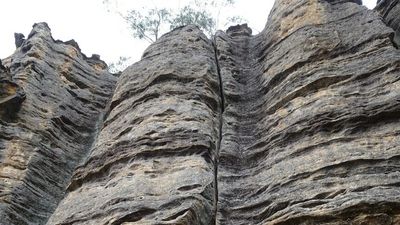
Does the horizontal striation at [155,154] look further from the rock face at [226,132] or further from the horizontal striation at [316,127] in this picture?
the horizontal striation at [316,127]

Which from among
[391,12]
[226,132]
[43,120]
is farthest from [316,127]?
[391,12]

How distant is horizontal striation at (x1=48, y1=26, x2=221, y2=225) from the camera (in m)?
8.98

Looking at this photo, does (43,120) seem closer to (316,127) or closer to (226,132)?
(226,132)

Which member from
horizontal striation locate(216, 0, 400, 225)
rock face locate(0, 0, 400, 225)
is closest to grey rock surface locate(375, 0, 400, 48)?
rock face locate(0, 0, 400, 225)

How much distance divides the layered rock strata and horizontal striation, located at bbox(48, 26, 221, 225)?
1391 mm

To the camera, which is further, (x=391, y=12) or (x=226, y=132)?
(x=391, y=12)

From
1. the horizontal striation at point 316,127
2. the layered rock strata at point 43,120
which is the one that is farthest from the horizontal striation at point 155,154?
the layered rock strata at point 43,120

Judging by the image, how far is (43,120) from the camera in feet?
47.4

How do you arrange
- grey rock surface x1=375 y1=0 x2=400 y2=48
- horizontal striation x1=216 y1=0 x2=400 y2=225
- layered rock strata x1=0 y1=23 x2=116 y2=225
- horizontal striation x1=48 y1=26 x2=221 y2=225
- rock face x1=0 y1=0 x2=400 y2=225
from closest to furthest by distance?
horizontal striation x1=216 y1=0 x2=400 y2=225 → rock face x1=0 y1=0 x2=400 y2=225 → horizontal striation x1=48 y1=26 x2=221 y2=225 → layered rock strata x1=0 y1=23 x2=116 y2=225 → grey rock surface x1=375 y1=0 x2=400 y2=48

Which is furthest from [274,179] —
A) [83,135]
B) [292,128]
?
[83,135]

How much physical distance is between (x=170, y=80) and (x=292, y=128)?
13.4 ft

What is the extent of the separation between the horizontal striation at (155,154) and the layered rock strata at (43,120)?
4.56 feet

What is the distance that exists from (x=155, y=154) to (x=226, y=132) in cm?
207

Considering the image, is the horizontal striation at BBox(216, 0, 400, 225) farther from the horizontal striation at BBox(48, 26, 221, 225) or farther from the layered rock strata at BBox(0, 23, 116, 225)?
the layered rock strata at BBox(0, 23, 116, 225)
